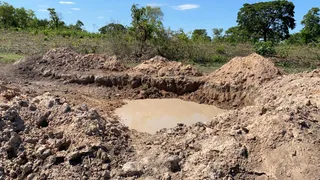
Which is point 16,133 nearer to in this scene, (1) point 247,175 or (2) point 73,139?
(2) point 73,139

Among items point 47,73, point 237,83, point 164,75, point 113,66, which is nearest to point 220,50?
point 164,75

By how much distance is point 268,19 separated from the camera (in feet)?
102

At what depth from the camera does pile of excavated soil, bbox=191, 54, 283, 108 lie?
11.6 m

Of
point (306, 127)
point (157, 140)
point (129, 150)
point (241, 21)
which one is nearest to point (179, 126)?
point (157, 140)

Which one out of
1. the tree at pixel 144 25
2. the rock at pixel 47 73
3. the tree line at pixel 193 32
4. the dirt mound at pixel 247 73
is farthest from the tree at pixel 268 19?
the rock at pixel 47 73

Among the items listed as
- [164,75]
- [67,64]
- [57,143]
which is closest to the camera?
[57,143]

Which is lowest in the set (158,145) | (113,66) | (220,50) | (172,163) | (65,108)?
(172,163)

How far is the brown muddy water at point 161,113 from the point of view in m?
9.81

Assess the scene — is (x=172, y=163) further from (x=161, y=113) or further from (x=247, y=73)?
(x=247, y=73)

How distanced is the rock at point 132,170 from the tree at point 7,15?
108ft

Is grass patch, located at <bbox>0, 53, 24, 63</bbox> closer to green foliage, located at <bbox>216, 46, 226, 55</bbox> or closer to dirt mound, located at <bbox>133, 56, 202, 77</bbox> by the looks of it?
dirt mound, located at <bbox>133, 56, 202, 77</bbox>

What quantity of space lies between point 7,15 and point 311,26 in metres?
28.4

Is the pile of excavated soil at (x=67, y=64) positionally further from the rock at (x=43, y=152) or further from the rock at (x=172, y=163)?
the rock at (x=172, y=163)

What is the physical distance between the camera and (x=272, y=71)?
39.1 ft
